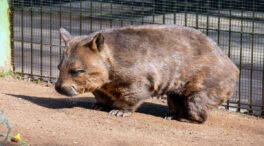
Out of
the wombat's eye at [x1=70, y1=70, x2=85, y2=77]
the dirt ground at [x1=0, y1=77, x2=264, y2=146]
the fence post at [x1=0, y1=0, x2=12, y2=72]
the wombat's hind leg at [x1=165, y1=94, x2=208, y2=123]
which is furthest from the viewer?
the fence post at [x1=0, y1=0, x2=12, y2=72]

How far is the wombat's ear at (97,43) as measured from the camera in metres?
5.60

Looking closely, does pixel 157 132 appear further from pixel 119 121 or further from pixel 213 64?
pixel 213 64

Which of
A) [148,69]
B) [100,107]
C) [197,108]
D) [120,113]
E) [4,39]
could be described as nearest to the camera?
[148,69]

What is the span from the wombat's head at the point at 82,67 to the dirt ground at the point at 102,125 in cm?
35

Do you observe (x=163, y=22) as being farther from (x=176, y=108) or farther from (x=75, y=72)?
(x=75, y=72)

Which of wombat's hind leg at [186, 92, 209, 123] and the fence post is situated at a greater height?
the fence post

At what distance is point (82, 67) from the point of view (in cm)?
559

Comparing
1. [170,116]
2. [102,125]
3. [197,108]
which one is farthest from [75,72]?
[197,108]

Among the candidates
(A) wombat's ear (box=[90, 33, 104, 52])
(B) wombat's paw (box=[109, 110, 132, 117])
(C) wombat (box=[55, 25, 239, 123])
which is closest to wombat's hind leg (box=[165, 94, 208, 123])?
(C) wombat (box=[55, 25, 239, 123])

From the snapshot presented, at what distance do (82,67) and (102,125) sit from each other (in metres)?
0.67

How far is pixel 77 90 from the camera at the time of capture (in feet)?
18.5

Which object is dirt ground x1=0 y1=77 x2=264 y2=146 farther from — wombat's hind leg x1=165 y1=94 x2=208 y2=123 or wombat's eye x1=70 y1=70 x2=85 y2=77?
wombat's eye x1=70 y1=70 x2=85 y2=77

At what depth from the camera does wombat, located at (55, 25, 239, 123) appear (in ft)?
18.5

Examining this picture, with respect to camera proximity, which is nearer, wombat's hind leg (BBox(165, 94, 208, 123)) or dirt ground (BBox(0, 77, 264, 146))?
dirt ground (BBox(0, 77, 264, 146))
